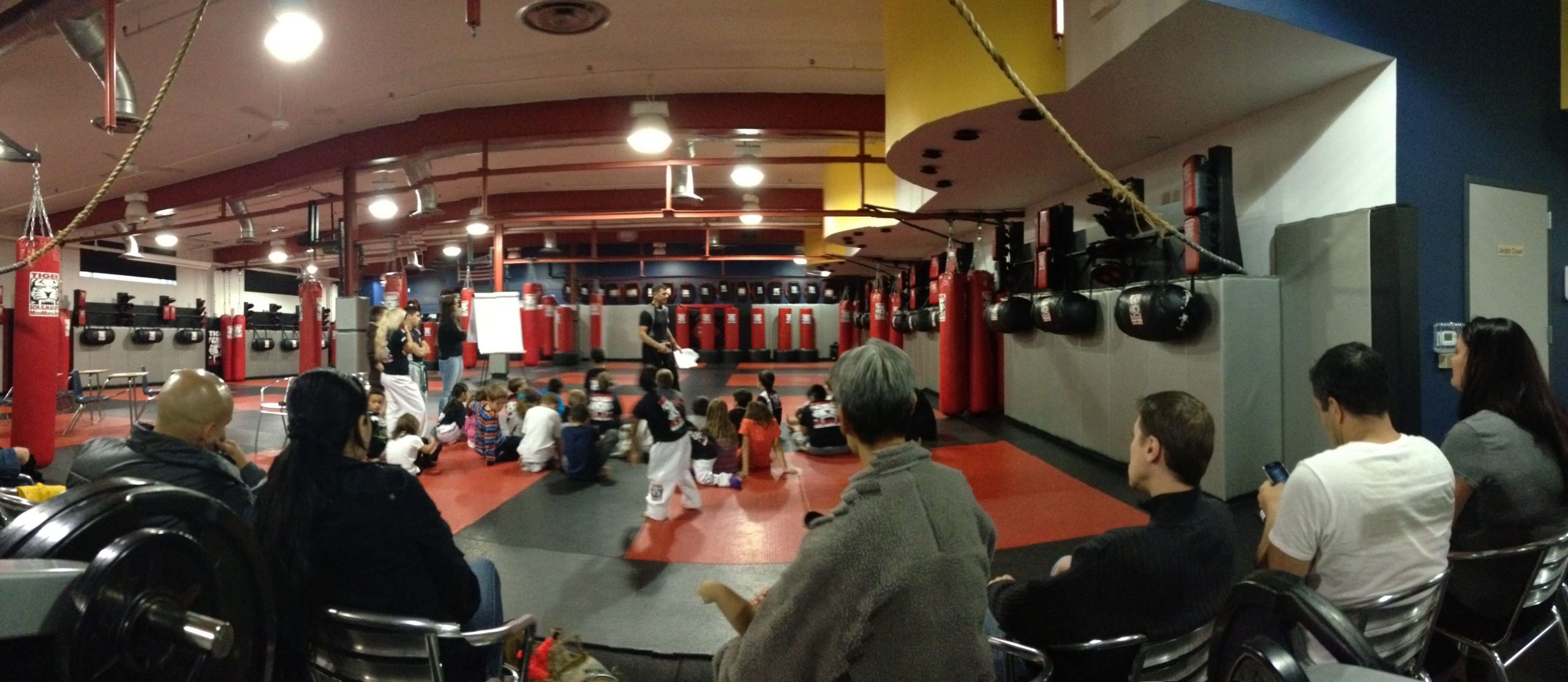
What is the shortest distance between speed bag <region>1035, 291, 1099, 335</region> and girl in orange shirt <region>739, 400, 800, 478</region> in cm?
247

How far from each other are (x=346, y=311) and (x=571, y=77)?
12.0 feet

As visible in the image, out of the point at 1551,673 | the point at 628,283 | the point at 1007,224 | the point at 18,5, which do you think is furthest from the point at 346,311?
the point at 628,283

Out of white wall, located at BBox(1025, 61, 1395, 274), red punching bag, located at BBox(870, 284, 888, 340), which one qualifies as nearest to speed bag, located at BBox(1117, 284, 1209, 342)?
white wall, located at BBox(1025, 61, 1395, 274)

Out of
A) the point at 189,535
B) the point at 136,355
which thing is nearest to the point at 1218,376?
the point at 189,535

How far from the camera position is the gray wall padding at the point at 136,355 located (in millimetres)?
12570

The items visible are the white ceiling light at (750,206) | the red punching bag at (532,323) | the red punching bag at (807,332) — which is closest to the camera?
the white ceiling light at (750,206)

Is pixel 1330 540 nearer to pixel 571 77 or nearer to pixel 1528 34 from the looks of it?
pixel 1528 34

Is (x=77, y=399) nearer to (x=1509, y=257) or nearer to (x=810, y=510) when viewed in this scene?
(x=810, y=510)

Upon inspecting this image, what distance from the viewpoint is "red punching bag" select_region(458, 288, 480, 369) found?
23.0 ft

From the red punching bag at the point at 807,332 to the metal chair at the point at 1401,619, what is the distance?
15.8 m

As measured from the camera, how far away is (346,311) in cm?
730

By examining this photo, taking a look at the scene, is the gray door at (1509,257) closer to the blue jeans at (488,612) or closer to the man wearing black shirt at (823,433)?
the man wearing black shirt at (823,433)

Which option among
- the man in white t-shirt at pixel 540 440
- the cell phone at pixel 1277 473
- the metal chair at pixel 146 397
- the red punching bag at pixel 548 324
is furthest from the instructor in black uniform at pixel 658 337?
the red punching bag at pixel 548 324

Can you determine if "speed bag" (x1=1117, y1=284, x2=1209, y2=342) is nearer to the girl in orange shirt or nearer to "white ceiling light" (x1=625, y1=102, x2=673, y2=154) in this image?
the girl in orange shirt
